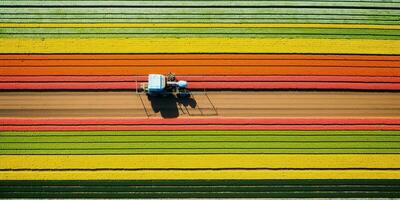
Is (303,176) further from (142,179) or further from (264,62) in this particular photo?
(142,179)

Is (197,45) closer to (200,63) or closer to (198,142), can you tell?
(200,63)

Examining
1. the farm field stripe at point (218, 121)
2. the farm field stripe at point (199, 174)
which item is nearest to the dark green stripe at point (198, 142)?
the farm field stripe at point (218, 121)

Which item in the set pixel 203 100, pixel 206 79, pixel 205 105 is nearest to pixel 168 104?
pixel 203 100

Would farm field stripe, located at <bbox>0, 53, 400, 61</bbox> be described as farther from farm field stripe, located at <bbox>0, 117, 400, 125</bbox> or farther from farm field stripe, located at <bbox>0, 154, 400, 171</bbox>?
farm field stripe, located at <bbox>0, 154, 400, 171</bbox>

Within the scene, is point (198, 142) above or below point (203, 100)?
below

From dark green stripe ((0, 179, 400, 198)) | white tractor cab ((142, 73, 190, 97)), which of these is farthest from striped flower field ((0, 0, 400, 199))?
white tractor cab ((142, 73, 190, 97))

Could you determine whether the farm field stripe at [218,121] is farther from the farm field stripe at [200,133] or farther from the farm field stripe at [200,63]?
the farm field stripe at [200,63]
